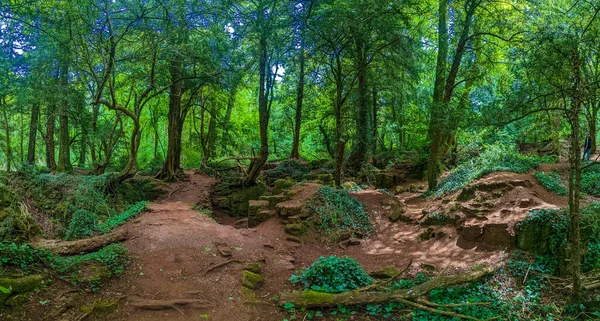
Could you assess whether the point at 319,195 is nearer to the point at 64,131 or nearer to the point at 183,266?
the point at 183,266

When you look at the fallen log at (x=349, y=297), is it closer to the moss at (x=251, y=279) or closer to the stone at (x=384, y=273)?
the moss at (x=251, y=279)

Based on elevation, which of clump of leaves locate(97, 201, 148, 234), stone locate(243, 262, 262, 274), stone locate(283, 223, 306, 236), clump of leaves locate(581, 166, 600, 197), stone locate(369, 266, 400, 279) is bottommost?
stone locate(369, 266, 400, 279)

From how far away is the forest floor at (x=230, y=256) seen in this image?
466 cm

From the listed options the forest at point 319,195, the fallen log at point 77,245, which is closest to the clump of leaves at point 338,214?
the forest at point 319,195

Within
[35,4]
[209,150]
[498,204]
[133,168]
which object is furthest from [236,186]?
[498,204]

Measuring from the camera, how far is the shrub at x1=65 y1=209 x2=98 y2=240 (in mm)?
7445

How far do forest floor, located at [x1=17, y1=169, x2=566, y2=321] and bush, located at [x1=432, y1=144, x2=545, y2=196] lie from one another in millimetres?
416

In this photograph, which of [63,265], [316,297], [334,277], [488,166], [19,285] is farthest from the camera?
[488,166]

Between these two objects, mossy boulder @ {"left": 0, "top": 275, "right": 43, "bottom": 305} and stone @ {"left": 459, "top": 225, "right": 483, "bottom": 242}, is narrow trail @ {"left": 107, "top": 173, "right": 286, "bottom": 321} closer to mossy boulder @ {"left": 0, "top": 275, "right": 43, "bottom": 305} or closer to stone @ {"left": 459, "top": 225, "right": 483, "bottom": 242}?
mossy boulder @ {"left": 0, "top": 275, "right": 43, "bottom": 305}

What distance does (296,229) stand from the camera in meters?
8.45

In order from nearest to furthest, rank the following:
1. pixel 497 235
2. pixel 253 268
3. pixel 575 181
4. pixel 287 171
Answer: pixel 575 181 < pixel 253 268 < pixel 497 235 < pixel 287 171

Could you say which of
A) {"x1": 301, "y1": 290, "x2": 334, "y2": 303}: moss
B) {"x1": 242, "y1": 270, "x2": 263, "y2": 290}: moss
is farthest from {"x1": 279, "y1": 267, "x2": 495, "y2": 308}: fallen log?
{"x1": 242, "y1": 270, "x2": 263, "y2": 290}: moss

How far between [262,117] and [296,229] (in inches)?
196

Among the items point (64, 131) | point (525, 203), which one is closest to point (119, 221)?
point (64, 131)
